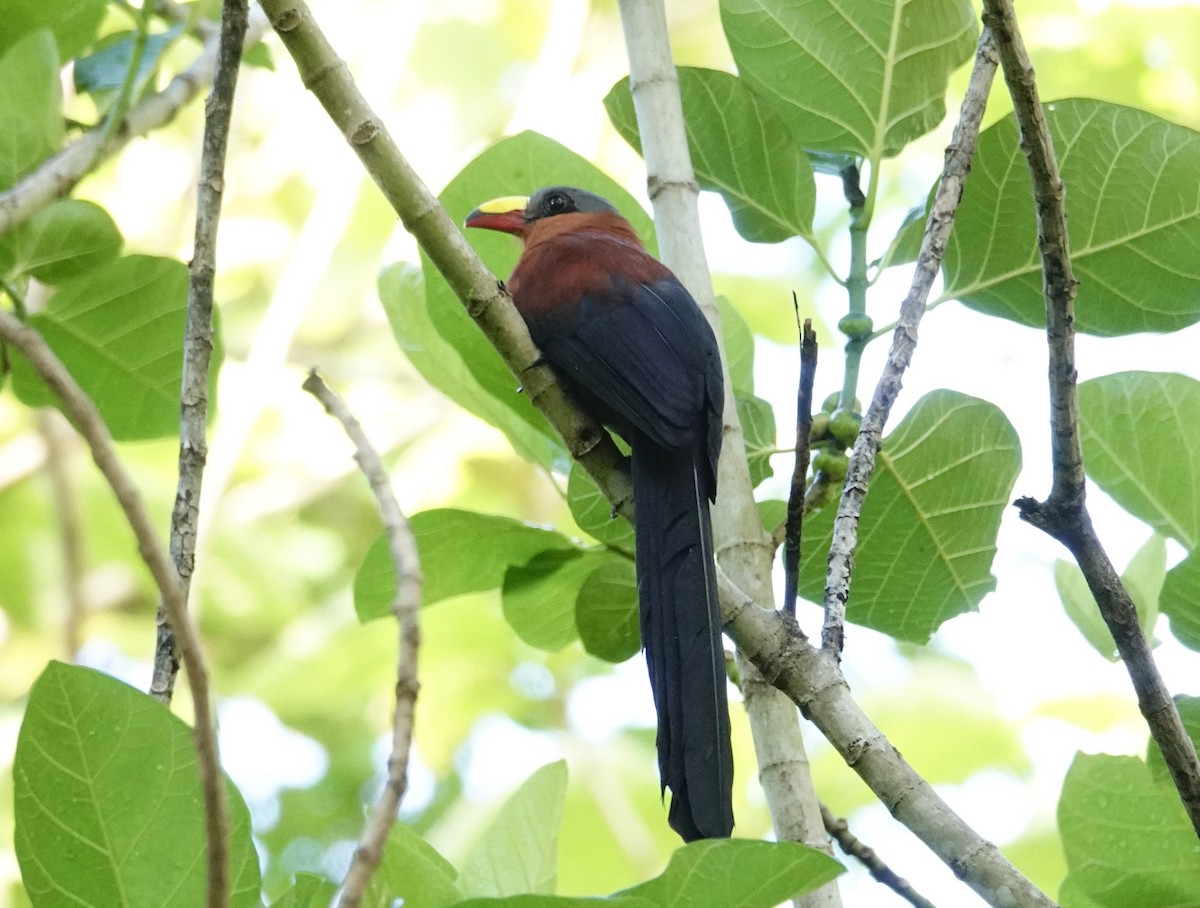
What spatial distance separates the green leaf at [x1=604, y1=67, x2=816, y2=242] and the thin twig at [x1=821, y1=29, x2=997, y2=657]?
0.89 ft

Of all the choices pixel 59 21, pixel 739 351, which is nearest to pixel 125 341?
pixel 59 21

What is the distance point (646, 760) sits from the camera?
4301 millimetres

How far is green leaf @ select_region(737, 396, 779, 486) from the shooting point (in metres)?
1.99

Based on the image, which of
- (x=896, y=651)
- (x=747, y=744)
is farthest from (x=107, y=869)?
(x=896, y=651)

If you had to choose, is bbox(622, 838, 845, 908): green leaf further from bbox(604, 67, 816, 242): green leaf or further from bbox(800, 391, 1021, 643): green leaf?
bbox(604, 67, 816, 242): green leaf

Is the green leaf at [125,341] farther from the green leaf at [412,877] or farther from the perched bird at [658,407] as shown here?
the green leaf at [412,877]

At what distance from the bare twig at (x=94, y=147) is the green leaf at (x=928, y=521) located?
1155mm

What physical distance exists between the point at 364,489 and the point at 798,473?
4467 mm

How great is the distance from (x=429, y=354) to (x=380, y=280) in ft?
0.57

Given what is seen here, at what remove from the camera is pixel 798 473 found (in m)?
1.53

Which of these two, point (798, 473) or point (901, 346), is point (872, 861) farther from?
point (901, 346)

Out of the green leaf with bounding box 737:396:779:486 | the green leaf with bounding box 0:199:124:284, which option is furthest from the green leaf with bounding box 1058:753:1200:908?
the green leaf with bounding box 0:199:124:284

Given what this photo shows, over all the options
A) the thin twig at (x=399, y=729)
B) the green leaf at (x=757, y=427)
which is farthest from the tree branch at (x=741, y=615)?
the thin twig at (x=399, y=729)

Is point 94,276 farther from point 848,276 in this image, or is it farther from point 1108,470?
point 1108,470
